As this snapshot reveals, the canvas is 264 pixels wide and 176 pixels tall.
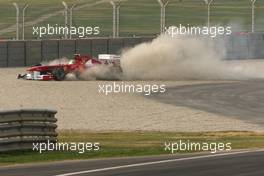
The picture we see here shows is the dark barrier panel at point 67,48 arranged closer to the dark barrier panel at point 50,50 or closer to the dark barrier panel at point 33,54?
the dark barrier panel at point 50,50

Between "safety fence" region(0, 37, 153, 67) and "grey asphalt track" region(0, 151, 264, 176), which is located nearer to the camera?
"grey asphalt track" region(0, 151, 264, 176)

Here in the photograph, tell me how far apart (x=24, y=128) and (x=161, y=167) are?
351 centimetres

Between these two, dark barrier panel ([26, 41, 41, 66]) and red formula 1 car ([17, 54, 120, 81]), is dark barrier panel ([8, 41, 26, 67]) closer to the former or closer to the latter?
dark barrier panel ([26, 41, 41, 66])

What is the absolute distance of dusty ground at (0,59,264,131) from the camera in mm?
27891

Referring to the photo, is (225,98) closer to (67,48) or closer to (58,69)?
(58,69)

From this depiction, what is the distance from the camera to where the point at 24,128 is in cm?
1766

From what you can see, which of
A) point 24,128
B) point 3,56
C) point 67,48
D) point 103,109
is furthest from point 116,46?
point 24,128

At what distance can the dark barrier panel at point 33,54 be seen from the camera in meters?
48.6

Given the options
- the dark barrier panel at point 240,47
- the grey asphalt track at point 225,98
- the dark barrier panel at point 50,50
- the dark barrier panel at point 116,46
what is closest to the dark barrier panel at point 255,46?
the dark barrier panel at point 240,47

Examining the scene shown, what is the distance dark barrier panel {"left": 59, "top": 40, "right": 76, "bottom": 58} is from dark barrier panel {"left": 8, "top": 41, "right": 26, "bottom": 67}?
2209 mm
